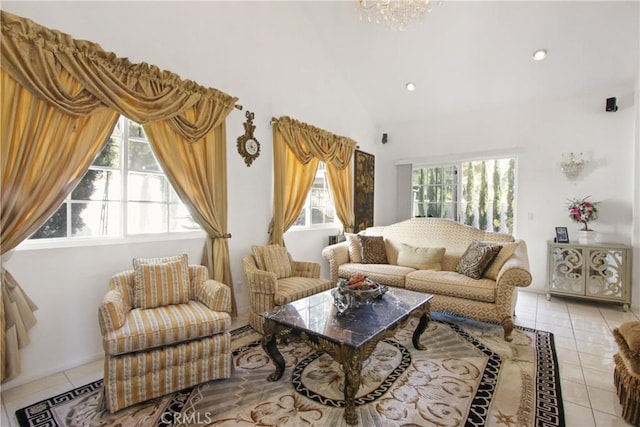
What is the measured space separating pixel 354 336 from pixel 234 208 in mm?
2166

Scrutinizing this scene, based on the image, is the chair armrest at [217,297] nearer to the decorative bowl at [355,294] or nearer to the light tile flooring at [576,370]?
the decorative bowl at [355,294]

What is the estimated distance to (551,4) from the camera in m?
3.27

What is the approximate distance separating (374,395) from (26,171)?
2.70 meters

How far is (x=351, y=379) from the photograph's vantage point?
1743 millimetres

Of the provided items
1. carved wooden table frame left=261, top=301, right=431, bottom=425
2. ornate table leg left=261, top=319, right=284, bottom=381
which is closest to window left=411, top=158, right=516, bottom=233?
carved wooden table frame left=261, top=301, right=431, bottom=425

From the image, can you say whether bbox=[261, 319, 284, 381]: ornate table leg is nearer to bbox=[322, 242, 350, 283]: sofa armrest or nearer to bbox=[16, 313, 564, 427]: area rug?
bbox=[16, 313, 564, 427]: area rug

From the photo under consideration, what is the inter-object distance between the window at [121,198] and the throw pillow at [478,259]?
3056 millimetres

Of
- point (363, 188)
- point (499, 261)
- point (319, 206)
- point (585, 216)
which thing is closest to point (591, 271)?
point (585, 216)

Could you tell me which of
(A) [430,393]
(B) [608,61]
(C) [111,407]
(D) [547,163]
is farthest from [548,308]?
(C) [111,407]

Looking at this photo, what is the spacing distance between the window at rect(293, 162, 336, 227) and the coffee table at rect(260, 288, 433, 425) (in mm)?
2172

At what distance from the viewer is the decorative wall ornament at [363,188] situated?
541cm

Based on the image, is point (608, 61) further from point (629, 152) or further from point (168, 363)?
point (168, 363)

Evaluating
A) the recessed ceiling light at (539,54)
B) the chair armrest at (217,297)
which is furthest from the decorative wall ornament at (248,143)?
the recessed ceiling light at (539,54)

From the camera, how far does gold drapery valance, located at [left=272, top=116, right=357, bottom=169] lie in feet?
13.1
